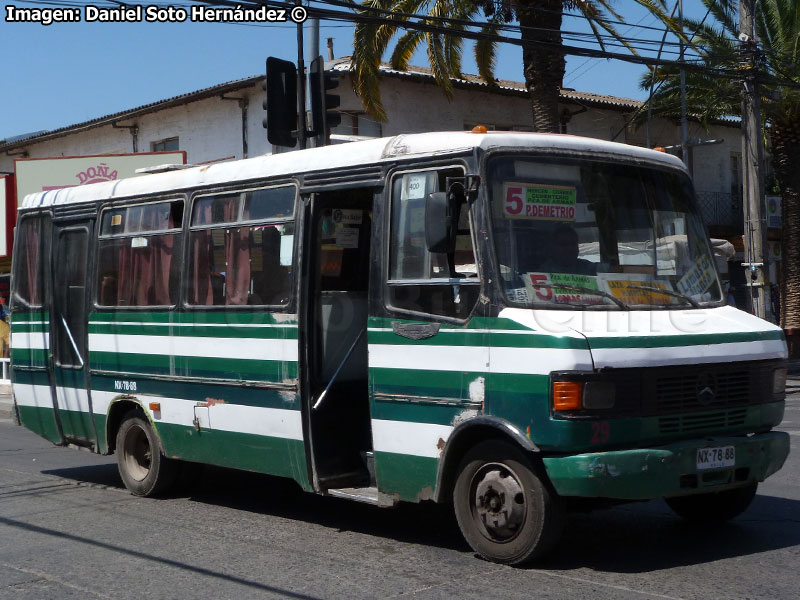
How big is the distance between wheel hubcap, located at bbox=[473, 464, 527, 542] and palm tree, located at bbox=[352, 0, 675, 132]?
12.7 meters

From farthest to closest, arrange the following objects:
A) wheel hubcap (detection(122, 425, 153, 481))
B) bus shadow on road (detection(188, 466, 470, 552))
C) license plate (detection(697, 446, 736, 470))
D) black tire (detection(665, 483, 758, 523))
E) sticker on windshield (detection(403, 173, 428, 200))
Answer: wheel hubcap (detection(122, 425, 153, 481)), bus shadow on road (detection(188, 466, 470, 552)), black tire (detection(665, 483, 758, 523)), sticker on windshield (detection(403, 173, 428, 200)), license plate (detection(697, 446, 736, 470))

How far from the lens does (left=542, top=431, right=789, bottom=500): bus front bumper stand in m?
5.92

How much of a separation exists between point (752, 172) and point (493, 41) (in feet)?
19.2

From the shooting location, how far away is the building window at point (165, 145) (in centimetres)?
2773

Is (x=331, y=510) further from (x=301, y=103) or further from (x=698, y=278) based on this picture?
(x=301, y=103)

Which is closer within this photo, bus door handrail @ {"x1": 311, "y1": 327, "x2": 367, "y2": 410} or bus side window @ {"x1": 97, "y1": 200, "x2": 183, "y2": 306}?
bus door handrail @ {"x1": 311, "y1": 327, "x2": 367, "y2": 410}

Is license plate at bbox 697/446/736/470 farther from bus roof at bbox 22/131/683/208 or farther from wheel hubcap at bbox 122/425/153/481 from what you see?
wheel hubcap at bbox 122/425/153/481

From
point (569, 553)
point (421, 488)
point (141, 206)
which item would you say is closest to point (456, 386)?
point (421, 488)

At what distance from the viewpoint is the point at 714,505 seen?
24.2 ft

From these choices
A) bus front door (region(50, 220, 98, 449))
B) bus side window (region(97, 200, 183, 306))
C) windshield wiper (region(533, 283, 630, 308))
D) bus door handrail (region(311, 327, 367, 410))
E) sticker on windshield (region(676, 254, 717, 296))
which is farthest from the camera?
bus front door (region(50, 220, 98, 449))

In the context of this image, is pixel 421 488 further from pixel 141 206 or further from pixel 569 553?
pixel 141 206

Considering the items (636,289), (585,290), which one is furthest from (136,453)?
(636,289)

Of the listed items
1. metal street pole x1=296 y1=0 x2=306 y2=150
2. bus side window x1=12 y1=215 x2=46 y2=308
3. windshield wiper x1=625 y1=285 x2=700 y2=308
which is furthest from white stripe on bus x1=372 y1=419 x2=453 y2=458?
metal street pole x1=296 y1=0 x2=306 y2=150

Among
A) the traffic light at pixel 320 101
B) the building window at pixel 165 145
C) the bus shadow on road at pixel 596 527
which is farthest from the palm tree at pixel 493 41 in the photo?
the bus shadow on road at pixel 596 527
